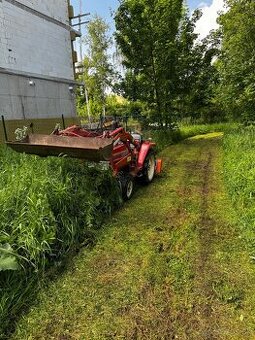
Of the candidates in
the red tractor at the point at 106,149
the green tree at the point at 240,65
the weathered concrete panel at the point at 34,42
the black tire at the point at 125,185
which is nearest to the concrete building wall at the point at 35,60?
the weathered concrete panel at the point at 34,42

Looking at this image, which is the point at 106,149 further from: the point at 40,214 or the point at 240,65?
the point at 240,65

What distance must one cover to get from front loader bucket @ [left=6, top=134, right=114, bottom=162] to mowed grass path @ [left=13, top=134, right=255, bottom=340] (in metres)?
1.16

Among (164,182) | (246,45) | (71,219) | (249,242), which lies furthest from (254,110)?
(71,219)

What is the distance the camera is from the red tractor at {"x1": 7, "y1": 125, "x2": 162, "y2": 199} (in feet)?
18.1

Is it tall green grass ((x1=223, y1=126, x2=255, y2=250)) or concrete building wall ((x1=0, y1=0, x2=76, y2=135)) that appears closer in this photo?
tall green grass ((x1=223, y1=126, x2=255, y2=250))

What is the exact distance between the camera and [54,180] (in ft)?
16.5

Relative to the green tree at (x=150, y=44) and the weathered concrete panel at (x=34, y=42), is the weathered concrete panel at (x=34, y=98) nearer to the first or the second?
the weathered concrete panel at (x=34, y=42)

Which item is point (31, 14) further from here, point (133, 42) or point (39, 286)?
point (39, 286)

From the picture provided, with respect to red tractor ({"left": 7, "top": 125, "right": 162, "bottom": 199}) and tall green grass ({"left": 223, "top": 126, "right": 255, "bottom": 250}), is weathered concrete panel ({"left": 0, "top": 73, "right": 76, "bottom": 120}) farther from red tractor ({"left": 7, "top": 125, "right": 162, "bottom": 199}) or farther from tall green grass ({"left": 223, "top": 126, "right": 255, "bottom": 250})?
tall green grass ({"left": 223, "top": 126, "right": 255, "bottom": 250})

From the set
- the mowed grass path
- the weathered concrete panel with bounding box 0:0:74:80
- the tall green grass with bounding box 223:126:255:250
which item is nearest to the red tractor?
the mowed grass path

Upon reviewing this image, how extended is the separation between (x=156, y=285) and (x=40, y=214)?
1.59 metres

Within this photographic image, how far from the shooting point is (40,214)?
163 inches

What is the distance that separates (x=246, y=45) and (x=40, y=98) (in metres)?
7.83

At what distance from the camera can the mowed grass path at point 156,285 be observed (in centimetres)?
302
